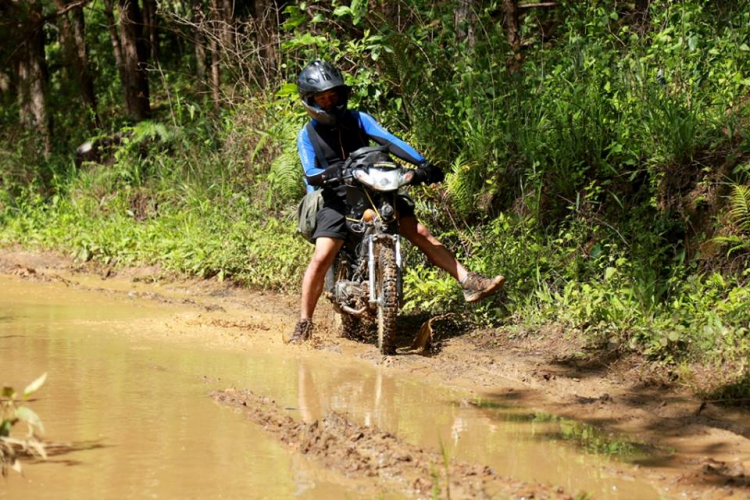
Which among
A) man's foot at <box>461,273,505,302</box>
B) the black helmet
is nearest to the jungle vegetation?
man's foot at <box>461,273,505,302</box>

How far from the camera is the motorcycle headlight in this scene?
24.3 ft

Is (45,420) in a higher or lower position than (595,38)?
lower

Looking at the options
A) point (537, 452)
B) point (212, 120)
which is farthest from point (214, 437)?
point (212, 120)

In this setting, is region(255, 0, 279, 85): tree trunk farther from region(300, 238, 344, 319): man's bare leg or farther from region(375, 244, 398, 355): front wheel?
region(375, 244, 398, 355): front wheel

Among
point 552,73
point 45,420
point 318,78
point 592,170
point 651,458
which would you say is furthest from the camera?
point 552,73

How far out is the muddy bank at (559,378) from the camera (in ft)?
16.0

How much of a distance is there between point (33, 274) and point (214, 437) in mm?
7030

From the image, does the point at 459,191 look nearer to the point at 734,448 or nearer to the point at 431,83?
the point at 431,83

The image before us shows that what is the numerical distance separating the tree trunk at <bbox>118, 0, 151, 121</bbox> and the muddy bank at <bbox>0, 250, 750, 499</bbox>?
19.6 ft

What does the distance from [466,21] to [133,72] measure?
704 cm

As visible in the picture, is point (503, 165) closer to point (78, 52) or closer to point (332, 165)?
point (332, 165)

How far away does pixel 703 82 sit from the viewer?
8.85 meters

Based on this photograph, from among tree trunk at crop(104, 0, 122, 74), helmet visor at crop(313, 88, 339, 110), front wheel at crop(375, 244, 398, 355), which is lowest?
front wheel at crop(375, 244, 398, 355)

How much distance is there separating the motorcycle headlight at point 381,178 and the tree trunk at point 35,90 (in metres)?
10.2
